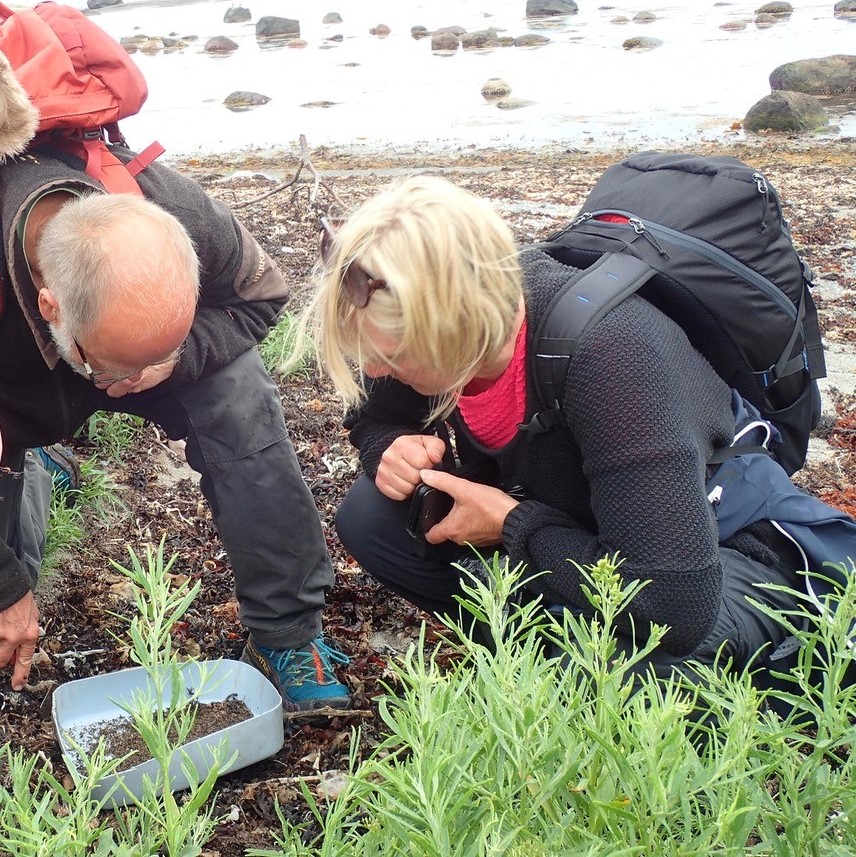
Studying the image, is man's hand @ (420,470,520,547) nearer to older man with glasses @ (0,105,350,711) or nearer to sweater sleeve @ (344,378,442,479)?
sweater sleeve @ (344,378,442,479)

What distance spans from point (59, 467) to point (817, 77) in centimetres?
1695

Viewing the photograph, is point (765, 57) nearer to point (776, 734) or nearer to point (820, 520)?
point (820, 520)

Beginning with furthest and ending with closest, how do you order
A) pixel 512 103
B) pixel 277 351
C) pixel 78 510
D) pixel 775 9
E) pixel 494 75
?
pixel 775 9, pixel 494 75, pixel 512 103, pixel 277 351, pixel 78 510

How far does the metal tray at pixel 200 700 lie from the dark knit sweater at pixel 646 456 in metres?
0.88

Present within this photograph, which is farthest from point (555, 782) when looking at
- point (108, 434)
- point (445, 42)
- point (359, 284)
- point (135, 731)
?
point (445, 42)

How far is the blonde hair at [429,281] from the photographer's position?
7.39 ft

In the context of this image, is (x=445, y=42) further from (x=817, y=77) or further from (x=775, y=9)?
(x=817, y=77)

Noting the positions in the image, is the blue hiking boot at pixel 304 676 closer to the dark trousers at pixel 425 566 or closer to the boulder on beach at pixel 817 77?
the dark trousers at pixel 425 566

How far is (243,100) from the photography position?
20.0 metres

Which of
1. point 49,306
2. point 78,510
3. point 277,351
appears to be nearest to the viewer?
point 49,306

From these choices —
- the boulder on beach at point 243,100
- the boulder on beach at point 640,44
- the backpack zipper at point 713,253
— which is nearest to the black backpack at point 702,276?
the backpack zipper at point 713,253

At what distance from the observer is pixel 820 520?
8.23ft

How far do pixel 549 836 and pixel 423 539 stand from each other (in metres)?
1.72

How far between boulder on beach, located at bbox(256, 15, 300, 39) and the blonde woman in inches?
1348
